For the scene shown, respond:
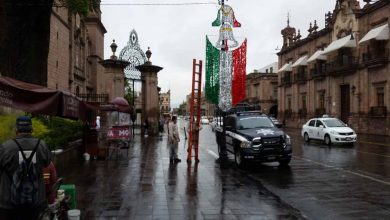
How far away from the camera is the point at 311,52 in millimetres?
Answer: 55281

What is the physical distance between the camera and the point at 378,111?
3838 cm

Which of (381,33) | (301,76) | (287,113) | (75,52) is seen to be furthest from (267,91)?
(75,52)

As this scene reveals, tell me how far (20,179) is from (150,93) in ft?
93.7

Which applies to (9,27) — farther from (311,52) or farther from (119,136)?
(311,52)

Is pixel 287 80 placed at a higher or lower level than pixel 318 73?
higher

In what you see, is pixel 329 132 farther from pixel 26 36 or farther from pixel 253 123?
pixel 26 36

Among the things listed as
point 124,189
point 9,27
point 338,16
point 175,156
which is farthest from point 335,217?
point 338,16

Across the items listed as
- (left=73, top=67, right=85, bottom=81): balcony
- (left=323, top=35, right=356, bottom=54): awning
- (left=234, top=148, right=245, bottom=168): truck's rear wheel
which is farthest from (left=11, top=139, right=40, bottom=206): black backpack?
(left=323, top=35, right=356, bottom=54): awning

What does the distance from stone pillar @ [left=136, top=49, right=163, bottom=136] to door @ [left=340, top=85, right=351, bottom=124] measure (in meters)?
21.7

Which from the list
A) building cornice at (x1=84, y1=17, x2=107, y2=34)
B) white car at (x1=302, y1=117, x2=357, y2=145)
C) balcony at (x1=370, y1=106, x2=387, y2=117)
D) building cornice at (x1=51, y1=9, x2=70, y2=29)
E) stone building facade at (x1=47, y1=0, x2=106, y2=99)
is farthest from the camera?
building cornice at (x1=84, y1=17, x2=107, y2=34)

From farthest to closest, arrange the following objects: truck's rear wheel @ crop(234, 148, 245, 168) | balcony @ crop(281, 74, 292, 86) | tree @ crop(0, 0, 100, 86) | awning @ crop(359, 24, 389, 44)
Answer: balcony @ crop(281, 74, 292, 86) < awning @ crop(359, 24, 389, 44) < truck's rear wheel @ crop(234, 148, 245, 168) < tree @ crop(0, 0, 100, 86)

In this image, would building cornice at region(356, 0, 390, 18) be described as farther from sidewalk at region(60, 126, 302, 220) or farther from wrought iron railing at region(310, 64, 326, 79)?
sidewalk at region(60, 126, 302, 220)

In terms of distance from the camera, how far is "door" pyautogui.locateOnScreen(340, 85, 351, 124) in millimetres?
46094

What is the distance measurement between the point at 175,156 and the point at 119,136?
3.07m
